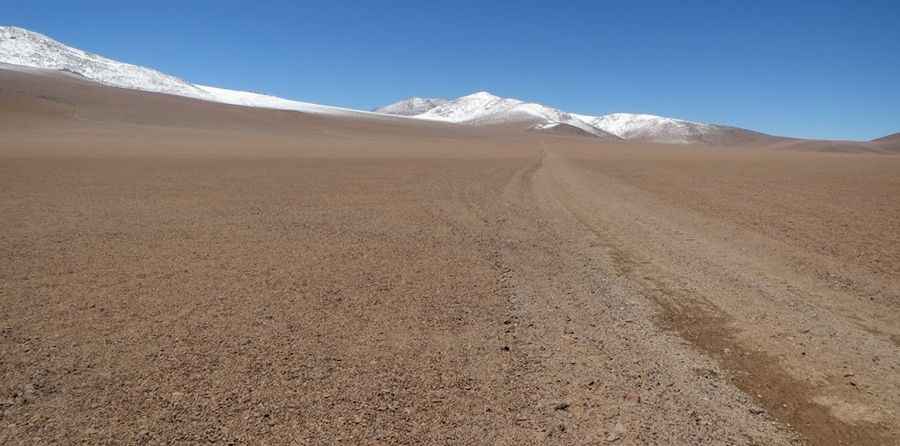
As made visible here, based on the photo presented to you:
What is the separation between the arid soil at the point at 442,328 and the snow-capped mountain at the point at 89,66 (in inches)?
5421

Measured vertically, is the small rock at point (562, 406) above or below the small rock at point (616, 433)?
below

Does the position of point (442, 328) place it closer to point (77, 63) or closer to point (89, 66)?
point (77, 63)

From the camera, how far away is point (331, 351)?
4.87 meters

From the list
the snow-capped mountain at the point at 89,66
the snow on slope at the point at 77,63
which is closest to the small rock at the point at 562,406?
the snow-capped mountain at the point at 89,66

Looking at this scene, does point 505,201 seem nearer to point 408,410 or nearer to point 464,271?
point 464,271

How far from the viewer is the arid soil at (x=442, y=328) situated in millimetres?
3754

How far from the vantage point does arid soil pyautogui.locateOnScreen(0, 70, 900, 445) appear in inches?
148

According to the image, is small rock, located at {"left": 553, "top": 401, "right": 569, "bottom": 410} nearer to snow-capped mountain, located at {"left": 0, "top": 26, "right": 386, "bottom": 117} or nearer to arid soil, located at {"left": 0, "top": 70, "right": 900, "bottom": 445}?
arid soil, located at {"left": 0, "top": 70, "right": 900, "bottom": 445}

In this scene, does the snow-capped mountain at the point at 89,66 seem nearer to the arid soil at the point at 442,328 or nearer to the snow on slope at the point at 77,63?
the snow on slope at the point at 77,63

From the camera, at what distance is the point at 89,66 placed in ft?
446

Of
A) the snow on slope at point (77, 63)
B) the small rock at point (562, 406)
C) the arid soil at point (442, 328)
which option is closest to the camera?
the arid soil at point (442, 328)

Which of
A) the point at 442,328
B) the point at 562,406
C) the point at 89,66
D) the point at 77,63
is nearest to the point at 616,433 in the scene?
the point at 562,406

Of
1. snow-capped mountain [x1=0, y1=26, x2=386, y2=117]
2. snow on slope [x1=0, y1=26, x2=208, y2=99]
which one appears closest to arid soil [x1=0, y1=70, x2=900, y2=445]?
snow-capped mountain [x1=0, y1=26, x2=386, y2=117]

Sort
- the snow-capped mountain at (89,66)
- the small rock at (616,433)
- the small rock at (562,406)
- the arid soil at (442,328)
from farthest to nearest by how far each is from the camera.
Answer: the snow-capped mountain at (89,66), the small rock at (562,406), the arid soil at (442,328), the small rock at (616,433)
